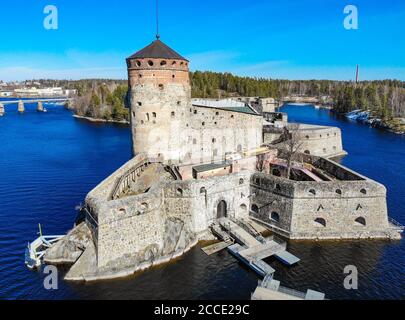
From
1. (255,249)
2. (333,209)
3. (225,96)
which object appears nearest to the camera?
(255,249)

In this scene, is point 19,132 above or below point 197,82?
below

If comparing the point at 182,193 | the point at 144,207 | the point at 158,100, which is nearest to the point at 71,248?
the point at 144,207

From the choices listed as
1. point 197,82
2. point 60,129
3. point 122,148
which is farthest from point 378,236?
point 197,82

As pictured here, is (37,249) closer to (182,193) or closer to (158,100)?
(182,193)

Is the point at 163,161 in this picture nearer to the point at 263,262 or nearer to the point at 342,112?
the point at 263,262

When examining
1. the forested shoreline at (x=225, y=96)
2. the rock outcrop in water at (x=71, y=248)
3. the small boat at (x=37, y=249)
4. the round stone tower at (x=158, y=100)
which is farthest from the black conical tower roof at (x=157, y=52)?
the forested shoreline at (x=225, y=96)
